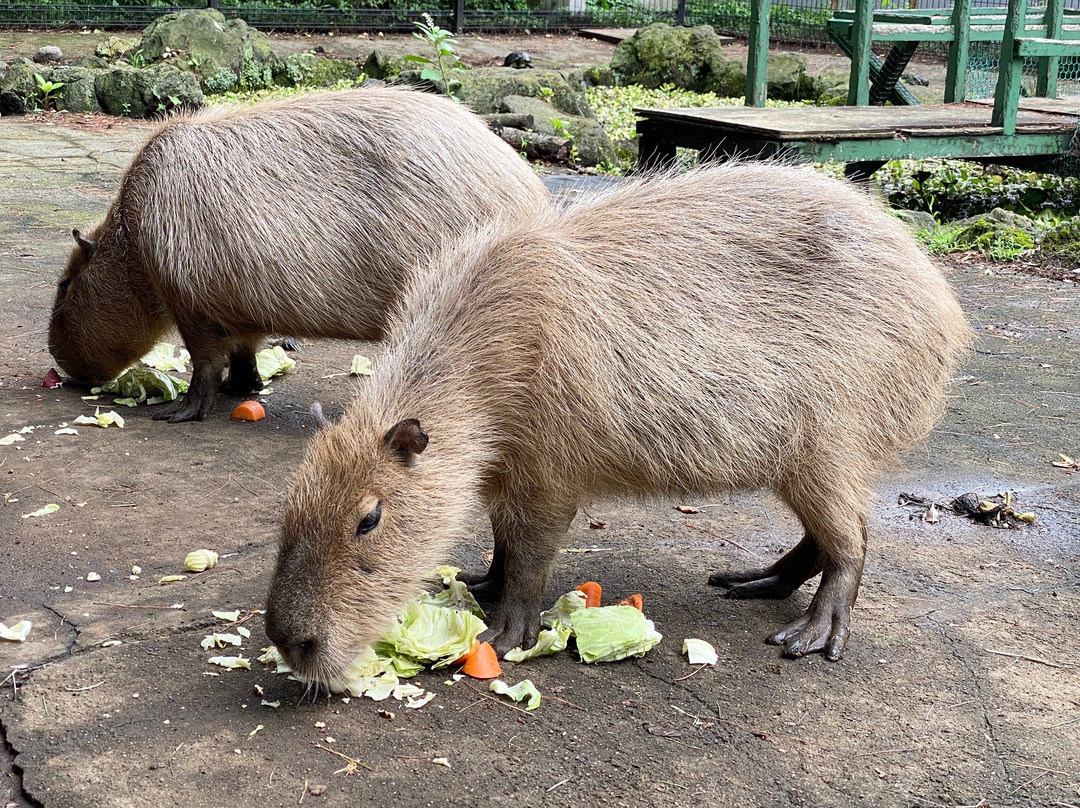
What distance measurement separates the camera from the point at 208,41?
1359 centimetres

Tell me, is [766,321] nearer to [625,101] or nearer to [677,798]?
[677,798]

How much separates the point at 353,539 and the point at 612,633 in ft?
2.58

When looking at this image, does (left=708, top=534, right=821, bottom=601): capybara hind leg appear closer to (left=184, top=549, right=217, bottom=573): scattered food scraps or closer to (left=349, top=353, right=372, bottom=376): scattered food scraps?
(left=184, top=549, right=217, bottom=573): scattered food scraps

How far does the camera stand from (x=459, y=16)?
1830 cm

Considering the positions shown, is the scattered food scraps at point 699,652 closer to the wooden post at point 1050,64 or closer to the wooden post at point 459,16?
the wooden post at point 1050,64

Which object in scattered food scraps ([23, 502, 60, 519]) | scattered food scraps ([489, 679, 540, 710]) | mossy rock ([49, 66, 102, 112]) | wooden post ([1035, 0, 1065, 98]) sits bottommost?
scattered food scraps ([489, 679, 540, 710])

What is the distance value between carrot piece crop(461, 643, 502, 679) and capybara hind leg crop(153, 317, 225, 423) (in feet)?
8.02

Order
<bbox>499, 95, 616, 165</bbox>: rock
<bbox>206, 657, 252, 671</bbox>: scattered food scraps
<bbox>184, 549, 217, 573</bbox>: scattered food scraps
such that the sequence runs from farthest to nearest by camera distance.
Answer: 1. <bbox>499, 95, 616, 165</bbox>: rock
2. <bbox>184, 549, 217, 573</bbox>: scattered food scraps
3. <bbox>206, 657, 252, 671</bbox>: scattered food scraps

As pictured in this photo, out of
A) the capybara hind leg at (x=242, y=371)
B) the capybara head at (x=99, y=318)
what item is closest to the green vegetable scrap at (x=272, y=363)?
the capybara hind leg at (x=242, y=371)

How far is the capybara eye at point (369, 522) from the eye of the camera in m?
2.87

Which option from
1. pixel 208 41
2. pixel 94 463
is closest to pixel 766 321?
pixel 94 463

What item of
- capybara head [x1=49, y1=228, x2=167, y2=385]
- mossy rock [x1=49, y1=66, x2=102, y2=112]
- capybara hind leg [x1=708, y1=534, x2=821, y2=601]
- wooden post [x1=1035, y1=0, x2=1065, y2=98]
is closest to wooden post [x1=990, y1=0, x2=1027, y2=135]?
wooden post [x1=1035, y1=0, x2=1065, y2=98]

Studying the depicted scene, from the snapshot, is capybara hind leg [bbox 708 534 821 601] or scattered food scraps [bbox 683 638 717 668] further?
capybara hind leg [bbox 708 534 821 601]

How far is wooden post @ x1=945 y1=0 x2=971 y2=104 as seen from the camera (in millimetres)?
10250
